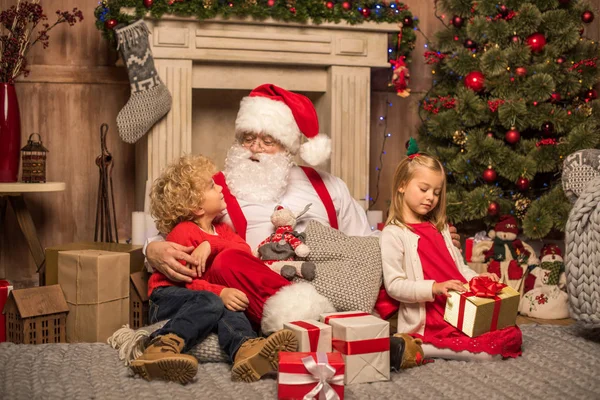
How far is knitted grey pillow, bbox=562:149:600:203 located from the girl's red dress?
67 centimetres

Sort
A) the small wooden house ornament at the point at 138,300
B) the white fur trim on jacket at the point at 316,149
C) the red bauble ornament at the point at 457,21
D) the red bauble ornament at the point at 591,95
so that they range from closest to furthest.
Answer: the small wooden house ornament at the point at 138,300 → the white fur trim on jacket at the point at 316,149 → the red bauble ornament at the point at 591,95 → the red bauble ornament at the point at 457,21

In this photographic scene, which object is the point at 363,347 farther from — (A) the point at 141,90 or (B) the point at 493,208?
(A) the point at 141,90

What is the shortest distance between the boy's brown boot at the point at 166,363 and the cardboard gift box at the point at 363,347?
49cm

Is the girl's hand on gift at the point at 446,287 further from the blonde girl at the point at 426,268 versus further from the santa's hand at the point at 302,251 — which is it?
the santa's hand at the point at 302,251

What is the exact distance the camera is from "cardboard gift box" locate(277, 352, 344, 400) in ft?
6.71

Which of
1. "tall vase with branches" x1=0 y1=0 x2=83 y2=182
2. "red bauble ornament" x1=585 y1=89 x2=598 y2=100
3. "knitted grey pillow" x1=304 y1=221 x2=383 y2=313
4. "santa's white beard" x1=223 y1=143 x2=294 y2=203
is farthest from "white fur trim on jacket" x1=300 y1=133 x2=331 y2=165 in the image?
"red bauble ornament" x1=585 y1=89 x2=598 y2=100

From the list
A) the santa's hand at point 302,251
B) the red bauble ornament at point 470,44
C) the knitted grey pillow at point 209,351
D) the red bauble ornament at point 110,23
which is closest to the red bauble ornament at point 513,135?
the red bauble ornament at point 470,44

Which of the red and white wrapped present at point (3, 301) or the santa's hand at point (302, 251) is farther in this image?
the red and white wrapped present at point (3, 301)

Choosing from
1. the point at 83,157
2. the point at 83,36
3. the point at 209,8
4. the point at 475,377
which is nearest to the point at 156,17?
the point at 209,8

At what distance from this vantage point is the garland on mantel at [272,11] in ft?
12.2

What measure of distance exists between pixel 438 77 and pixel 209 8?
1.50 metres

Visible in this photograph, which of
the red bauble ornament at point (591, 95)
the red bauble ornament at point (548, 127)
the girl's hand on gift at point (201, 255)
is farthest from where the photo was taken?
the red bauble ornament at point (591, 95)

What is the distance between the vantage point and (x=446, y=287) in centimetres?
248

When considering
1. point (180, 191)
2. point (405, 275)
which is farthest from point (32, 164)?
point (405, 275)
